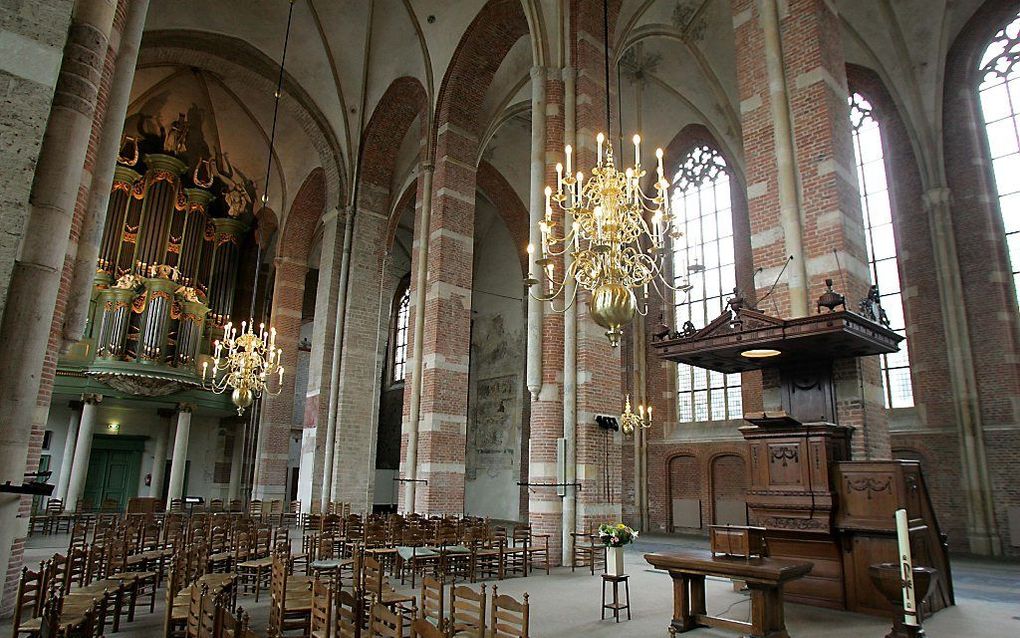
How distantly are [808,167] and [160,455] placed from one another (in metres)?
22.3

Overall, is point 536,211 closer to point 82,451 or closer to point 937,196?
point 937,196

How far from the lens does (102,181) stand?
6.37 metres

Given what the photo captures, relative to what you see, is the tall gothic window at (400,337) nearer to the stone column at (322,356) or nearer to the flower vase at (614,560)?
the stone column at (322,356)

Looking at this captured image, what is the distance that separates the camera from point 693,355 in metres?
8.12

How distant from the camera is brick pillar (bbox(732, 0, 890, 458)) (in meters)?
7.49

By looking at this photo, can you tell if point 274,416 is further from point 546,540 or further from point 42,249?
point 42,249

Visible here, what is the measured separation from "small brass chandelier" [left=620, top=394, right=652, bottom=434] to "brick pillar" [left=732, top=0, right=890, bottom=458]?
28.8 feet

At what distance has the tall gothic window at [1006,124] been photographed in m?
14.0

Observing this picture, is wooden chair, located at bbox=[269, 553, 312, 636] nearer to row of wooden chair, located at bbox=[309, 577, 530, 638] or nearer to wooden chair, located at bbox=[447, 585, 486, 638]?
row of wooden chair, located at bbox=[309, 577, 530, 638]

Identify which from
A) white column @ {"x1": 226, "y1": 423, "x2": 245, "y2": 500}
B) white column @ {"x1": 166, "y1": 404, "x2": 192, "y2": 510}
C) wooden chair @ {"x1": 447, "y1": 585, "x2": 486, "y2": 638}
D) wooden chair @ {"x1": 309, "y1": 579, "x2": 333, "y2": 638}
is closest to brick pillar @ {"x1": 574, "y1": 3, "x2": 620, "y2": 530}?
wooden chair @ {"x1": 447, "y1": 585, "x2": 486, "y2": 638}

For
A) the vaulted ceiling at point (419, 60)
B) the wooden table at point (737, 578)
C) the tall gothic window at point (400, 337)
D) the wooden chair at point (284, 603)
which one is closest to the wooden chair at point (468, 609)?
the wooden chair at point (284, 603)

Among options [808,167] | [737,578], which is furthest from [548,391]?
[737,578]

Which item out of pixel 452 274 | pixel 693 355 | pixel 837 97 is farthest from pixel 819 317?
pixel 452 274

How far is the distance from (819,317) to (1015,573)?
7810mm
